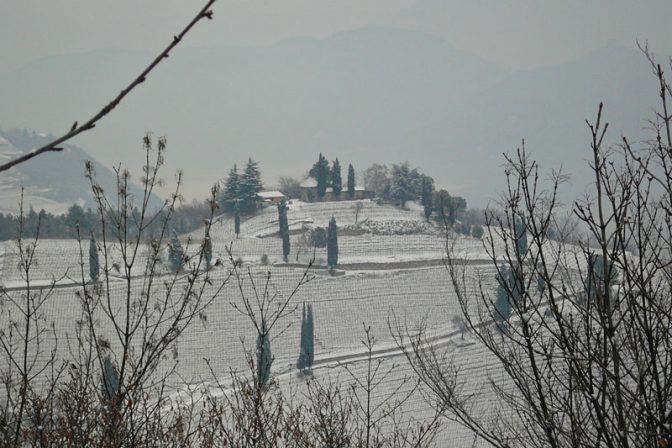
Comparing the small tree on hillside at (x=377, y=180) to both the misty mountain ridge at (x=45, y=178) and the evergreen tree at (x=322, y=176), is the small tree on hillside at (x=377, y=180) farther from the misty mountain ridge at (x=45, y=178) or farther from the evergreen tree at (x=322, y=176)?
the misty mountain ridge at (x=45, y=178)

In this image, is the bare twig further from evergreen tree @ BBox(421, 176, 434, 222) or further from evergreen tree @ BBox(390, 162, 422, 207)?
evergreen tree @ BBox(390, 162, 422, 207)

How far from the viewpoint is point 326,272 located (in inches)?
1842

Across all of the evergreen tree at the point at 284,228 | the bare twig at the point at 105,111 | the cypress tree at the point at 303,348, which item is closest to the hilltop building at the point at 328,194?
the evergreen tree at the point at 284,228

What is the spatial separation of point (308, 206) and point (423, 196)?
33.1 feet

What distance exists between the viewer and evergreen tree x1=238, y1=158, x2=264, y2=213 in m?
58.5

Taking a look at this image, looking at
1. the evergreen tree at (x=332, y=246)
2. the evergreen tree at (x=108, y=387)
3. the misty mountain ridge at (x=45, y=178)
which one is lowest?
the evergreen tree at (x=332, y=246)

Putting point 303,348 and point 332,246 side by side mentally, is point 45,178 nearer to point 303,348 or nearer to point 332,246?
point 332,246

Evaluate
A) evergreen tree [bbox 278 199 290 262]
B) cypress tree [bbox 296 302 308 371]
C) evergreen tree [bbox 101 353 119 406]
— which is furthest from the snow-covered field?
evergreen tree [bbox 101 353 119 406]

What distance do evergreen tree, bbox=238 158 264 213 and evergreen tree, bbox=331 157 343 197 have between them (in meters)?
8.06

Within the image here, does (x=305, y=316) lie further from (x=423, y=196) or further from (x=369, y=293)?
(x=423, y=196)

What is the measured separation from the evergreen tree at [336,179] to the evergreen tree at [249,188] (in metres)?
8.06

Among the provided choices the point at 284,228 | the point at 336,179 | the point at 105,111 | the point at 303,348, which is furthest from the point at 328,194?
the point at 105,111

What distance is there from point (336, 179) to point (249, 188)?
374 inches

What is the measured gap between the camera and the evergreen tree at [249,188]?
192ft
